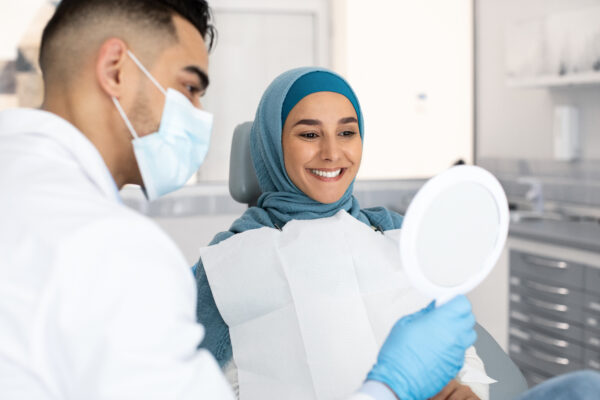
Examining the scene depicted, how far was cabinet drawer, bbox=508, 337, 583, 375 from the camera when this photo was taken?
9.02 ft

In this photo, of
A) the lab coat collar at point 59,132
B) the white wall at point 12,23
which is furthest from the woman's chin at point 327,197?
the white wall at point 12,23

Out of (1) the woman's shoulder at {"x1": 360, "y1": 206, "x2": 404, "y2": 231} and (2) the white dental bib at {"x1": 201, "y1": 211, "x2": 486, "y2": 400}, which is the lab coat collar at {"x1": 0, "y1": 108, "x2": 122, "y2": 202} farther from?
(1) the woman's shoulder at {"x1": 360, "y1": 206, "x2": 404, "y2": 231}

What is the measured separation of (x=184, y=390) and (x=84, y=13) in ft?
2.15

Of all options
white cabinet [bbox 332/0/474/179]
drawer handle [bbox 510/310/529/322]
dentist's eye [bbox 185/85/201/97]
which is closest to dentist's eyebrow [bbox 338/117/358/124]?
dentist's eye [bbox 185/85/201/97]

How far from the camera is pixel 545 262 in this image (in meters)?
2.83

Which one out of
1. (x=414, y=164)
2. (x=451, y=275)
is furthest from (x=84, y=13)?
(x=414, y=164)

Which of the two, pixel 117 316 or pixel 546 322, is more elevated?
pixel 117 316

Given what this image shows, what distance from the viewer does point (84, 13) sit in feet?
3.44

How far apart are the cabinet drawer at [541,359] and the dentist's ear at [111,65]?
95.0 inches

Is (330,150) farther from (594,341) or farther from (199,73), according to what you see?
(594,341)

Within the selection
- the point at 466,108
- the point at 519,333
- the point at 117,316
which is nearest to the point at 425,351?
the point at 117,316

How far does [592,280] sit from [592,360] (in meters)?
0.34

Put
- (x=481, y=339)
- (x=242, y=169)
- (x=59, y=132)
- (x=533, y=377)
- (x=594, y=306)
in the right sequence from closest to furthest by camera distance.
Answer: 1. (x=59, y=132)
2. (x=481, y=339)
3. (x=242, y=169)
4. (x=594, y=306)
5. (x=533, y=377)

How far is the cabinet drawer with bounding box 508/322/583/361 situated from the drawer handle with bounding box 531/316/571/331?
0.04 meters
